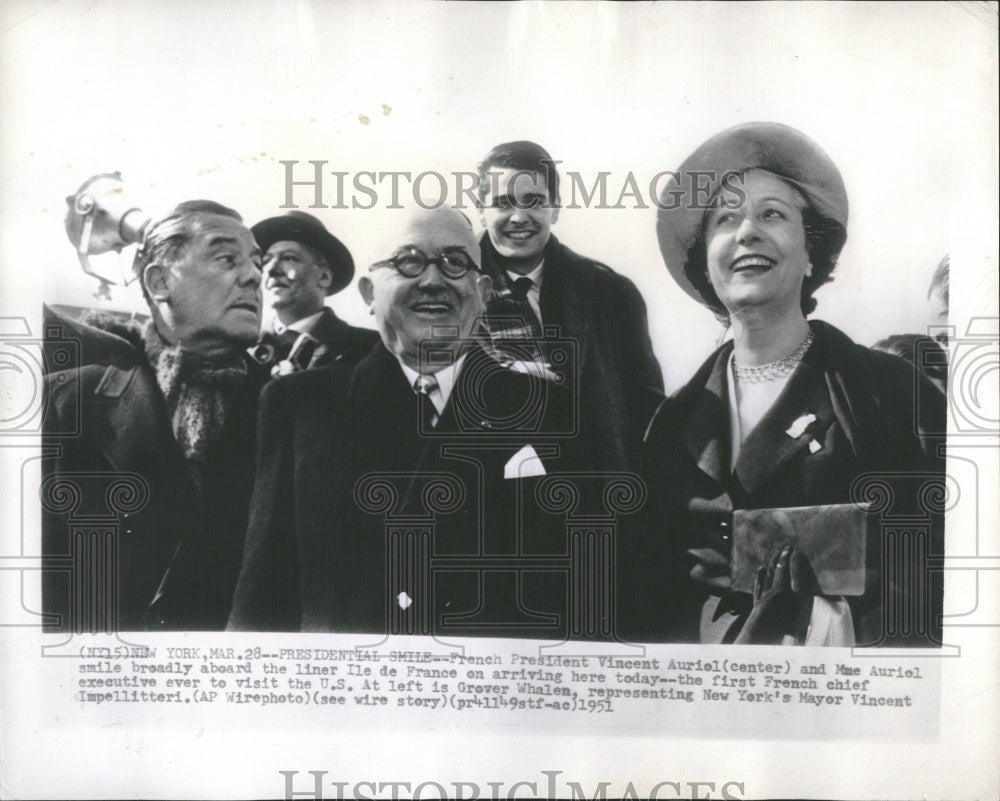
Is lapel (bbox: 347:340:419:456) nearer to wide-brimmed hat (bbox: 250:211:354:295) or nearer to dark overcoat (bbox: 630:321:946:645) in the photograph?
wide-brimmed hat (bbox: 250:211:354:295)

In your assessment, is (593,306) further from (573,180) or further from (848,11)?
(848,11)

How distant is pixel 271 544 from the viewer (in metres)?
2.26

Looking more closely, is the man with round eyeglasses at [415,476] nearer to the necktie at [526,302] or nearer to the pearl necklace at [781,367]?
the necktie at [526,302]

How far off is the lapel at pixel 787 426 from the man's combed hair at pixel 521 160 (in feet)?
2.43

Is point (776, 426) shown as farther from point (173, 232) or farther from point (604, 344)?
point (173, 232)

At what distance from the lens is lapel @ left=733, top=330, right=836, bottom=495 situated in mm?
2223

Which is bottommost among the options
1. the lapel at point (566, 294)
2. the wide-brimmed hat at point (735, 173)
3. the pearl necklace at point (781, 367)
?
the pearl necklace at point (781, 367)

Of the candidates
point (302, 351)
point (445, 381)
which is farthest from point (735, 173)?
point (302, 351)

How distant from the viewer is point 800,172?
2229 mm

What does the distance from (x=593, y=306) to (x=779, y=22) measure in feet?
2.61

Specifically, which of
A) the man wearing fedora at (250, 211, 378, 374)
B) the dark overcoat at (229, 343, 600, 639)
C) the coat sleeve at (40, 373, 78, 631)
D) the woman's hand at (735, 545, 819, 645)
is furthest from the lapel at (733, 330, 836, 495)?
the coat sleeve at (40, 373, 78, 631)

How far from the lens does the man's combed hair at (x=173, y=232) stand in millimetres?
2271

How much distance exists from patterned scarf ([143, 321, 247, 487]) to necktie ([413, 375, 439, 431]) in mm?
Answer: 426

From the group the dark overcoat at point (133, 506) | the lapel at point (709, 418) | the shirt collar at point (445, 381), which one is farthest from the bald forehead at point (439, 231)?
the lapel at point (709, 418)
